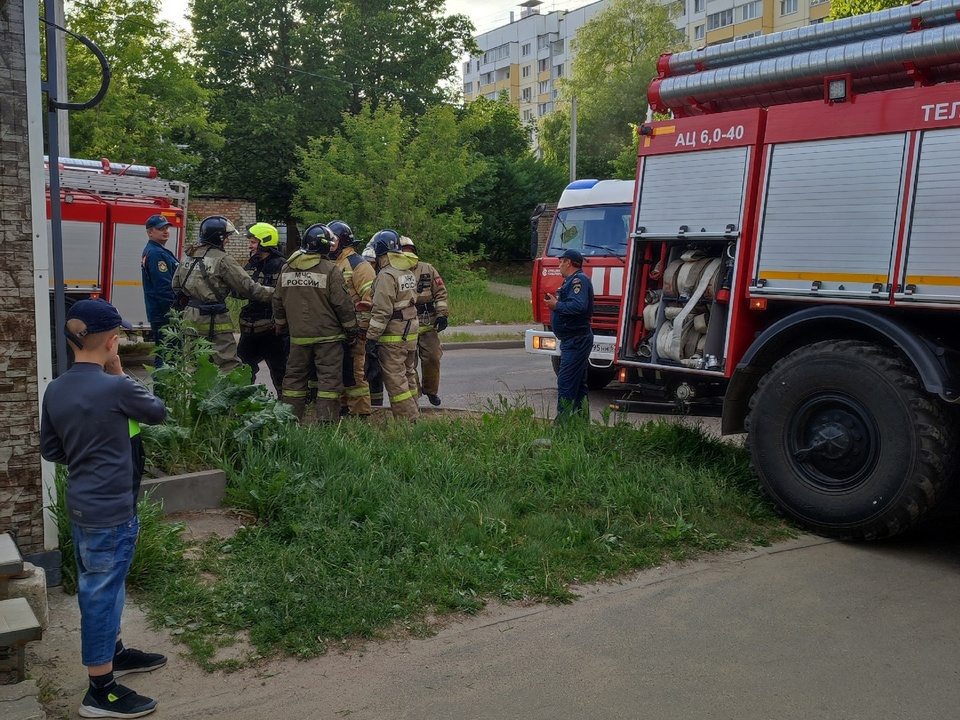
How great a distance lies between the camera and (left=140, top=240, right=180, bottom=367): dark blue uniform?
977 centimetres

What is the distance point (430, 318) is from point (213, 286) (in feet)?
7.48

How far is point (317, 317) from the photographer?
8258 millimetres

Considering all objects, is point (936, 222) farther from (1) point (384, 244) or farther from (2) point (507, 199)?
(2) point (507, 199)

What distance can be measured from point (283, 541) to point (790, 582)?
276cm

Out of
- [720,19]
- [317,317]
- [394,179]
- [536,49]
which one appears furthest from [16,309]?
[536,49]

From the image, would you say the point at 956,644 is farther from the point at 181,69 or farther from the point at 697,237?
the point at 181,69

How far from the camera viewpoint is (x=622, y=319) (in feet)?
24.2

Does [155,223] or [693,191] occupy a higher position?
[693,191]

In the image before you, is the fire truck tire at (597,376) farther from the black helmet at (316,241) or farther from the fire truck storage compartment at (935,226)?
the fire truck storage compartment at (935,226)

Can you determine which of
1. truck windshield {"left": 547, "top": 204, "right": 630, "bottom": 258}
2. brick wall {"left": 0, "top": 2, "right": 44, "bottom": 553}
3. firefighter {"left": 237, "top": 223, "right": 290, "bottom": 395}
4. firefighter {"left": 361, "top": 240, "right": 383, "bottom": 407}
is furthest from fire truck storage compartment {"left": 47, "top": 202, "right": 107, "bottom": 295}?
brick wall {"left": 0, "top": 2, "right": 44, "bottom": 553}

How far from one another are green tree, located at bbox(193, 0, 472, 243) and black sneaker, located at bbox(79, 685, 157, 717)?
3336cm

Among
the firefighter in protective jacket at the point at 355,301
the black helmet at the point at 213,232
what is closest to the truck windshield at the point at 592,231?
the firefighter in protective jacket at the point at 355,301

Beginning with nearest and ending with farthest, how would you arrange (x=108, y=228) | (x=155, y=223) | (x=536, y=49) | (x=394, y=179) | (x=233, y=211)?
1. (x=155, y=223)
2. (x=108, y=228)
3. (x=394, y=179)
4. (x=233, y=211)
5. (x=536, y=49)

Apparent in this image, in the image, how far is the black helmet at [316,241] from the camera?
8195 mm
